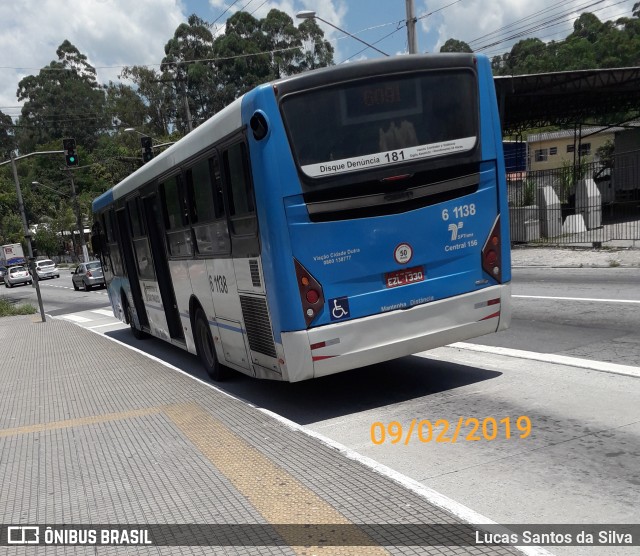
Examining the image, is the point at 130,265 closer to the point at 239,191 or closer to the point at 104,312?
the point at 239,191

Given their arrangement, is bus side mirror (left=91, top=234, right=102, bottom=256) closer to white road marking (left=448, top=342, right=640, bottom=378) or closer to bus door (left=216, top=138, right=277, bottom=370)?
bus door (left=216, top=138, right=277, bottom=370)

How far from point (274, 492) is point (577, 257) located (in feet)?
54.7

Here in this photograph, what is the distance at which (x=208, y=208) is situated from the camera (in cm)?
827

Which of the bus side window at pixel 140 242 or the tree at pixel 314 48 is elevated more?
the tree at pixel 314 48

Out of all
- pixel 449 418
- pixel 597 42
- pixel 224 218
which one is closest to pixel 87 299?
pixel 224 218

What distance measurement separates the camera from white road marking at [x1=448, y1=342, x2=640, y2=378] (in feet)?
24.0

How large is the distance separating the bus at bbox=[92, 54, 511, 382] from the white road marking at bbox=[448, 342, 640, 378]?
3.63ft

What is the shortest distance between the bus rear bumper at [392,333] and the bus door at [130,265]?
7.56m

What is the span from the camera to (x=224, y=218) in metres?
7.78

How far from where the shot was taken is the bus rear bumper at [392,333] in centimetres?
661

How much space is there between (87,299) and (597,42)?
2231 inches

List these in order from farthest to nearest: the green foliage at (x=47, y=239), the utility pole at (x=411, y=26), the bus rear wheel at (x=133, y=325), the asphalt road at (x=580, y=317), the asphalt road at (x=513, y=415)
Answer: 1. the green foliage at (x=47, y=239)
2. the utility pole at (x=411, y=26)
3. the bus rear wheel at (x=133, y=325)
4. the asphalt road at (x=580, y=317)
5. the asphalt road at (x=513, y=415)

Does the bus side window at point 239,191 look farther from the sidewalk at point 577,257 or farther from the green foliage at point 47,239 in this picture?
the green foliage at point 47,239

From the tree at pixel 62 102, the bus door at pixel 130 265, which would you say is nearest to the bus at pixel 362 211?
the bus door at pixel 130 265
